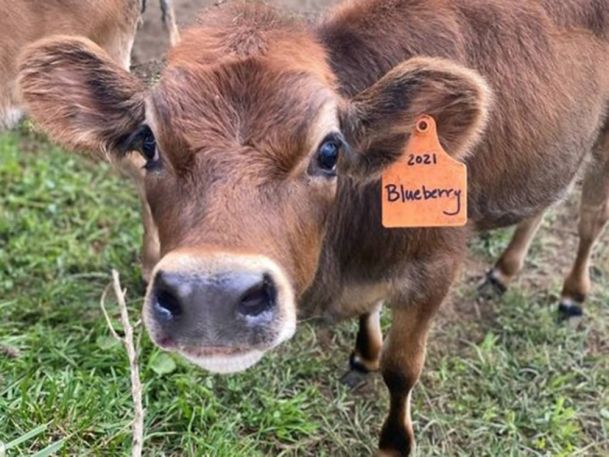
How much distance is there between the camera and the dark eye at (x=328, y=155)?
8.98ft

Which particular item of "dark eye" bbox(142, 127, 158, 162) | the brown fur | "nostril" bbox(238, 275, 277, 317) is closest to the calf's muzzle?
"nostril" bbox(238, 275, 277, 317)

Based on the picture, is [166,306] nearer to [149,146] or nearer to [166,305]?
[166,305]

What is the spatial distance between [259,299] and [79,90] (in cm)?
105

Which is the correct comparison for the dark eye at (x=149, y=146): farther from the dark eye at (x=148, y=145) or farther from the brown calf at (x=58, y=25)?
the brown calf at (x=58, y=25)

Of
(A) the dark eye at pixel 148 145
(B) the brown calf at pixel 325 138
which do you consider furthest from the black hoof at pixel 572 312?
(A) the dark eye at pixel 148 145

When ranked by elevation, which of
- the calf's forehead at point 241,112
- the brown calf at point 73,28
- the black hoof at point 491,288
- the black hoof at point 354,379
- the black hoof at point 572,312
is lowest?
the black hoof at point 572,312

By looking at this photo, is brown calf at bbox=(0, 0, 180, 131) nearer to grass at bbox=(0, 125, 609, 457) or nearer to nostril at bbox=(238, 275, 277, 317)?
grass at bbox=(0, 125, 609, 457)

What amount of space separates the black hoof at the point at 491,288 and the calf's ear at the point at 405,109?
2.09 metres

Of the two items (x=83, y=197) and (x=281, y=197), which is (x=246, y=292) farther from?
(x=83, y=197)

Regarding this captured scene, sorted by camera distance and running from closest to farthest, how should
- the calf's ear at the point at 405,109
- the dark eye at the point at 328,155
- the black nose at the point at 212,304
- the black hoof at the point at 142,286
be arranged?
the black nose at the point at 212,304 → the dark eye at the point at 328,155 → the calf's ear at the point at 405,109 → the black hoof at the point at 142,286

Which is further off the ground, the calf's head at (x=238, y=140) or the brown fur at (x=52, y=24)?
the calf's head at (x=238, y=140)

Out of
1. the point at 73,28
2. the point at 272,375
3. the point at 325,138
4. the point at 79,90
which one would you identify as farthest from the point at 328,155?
the point at 73,28

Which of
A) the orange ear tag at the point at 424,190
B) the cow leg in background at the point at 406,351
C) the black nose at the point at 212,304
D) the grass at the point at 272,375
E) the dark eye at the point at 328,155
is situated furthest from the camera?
the grass at the point at 272,375

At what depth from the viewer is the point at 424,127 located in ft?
9.78
